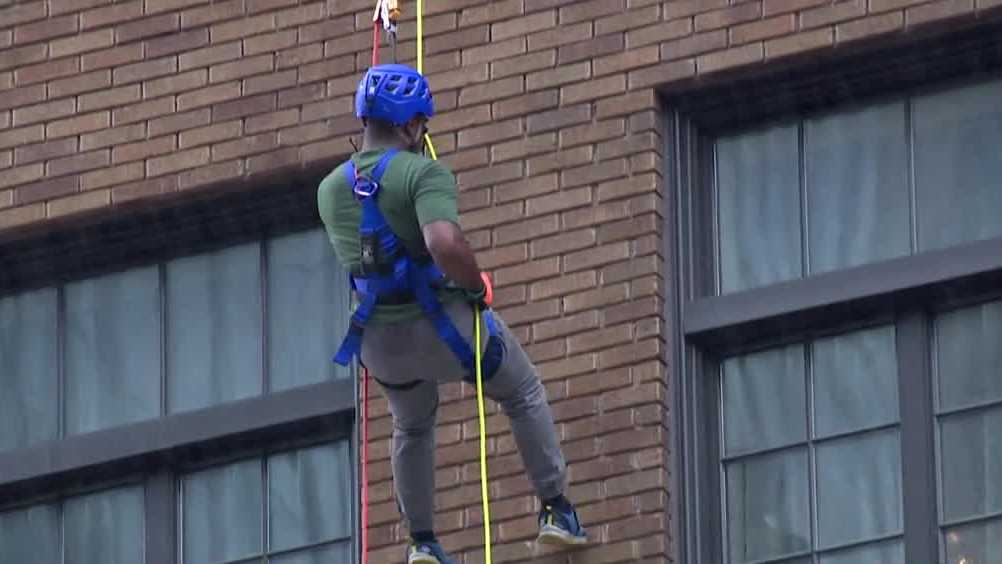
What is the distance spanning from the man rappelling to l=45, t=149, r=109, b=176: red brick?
2.42 metres

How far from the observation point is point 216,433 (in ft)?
64.4

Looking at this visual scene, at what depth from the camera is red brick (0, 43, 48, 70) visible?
66.8 feet

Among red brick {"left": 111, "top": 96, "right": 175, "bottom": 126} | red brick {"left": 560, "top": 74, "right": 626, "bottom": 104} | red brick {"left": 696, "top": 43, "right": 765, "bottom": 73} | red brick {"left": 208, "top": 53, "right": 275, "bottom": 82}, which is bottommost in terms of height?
red brick {"left": 560, "top": 74, "right": 626, "bottom": 104}

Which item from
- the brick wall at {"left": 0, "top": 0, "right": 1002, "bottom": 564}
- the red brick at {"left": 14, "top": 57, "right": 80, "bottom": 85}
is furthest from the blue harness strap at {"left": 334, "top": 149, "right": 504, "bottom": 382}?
the red brick at {"left": 14, "top": 57, "right": 80, "bottom": 85}

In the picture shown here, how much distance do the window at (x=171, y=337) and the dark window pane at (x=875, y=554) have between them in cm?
249

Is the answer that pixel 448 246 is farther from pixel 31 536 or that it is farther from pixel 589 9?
pixel 31 536

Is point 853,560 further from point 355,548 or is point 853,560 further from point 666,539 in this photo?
point 355,548

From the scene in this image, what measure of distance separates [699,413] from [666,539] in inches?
29.4

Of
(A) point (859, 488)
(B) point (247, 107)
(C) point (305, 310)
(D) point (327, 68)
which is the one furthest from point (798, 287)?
(B) point (247, 107)

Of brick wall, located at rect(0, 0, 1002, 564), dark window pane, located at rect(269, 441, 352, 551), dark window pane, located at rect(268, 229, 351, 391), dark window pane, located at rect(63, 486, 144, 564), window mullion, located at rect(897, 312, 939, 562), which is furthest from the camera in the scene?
dark window pane, located at rect(63, 486, 144, 564)

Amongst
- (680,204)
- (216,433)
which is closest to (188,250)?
(216,433)

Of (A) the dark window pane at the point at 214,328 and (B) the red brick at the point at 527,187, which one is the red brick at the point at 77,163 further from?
(B) the red brick at the point at 527,187

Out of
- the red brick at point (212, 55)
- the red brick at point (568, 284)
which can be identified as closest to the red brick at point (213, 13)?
the red brick at point (212, 55)

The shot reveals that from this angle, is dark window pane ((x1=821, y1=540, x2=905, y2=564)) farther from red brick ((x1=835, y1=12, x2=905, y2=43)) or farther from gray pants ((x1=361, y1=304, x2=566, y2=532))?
red brick ((x1=835, y1=12, x2=905, y2=43))
